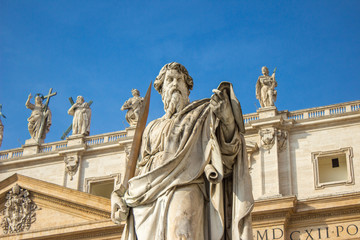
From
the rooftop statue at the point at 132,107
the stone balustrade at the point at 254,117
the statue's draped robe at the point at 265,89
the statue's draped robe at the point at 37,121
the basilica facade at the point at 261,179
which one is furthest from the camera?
the statue's draped robe at the point at 37,121

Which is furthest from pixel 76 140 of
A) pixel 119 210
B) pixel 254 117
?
pixel 119 210

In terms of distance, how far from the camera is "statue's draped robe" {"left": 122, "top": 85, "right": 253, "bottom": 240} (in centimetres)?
638

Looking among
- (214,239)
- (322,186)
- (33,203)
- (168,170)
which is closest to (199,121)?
(168,170)

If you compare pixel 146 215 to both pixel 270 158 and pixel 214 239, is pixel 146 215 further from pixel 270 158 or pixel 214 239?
pixel 270 158

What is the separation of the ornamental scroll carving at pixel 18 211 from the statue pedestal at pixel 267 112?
944 centimetres

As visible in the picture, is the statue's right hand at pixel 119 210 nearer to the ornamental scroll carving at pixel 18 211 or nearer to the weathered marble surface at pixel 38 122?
the ornamental scroll carving at pixel 18 211

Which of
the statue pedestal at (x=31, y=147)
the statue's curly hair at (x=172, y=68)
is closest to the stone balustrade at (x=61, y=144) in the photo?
the statue pedestal at (x=31, y=147)

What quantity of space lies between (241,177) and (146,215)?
0.77 m

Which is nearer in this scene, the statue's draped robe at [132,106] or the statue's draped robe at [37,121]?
the statue's draped robe at [132,106]

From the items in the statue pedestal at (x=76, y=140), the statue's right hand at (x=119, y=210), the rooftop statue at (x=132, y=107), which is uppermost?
the rooftop statue at (x=132, y=107)

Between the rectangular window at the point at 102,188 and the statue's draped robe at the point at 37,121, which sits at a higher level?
the statue's draped robe at the point at 37,121

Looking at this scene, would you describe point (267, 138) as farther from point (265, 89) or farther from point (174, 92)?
point (174, 92)

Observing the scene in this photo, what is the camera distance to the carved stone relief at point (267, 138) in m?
29.6

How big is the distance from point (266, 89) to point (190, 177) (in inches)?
960
